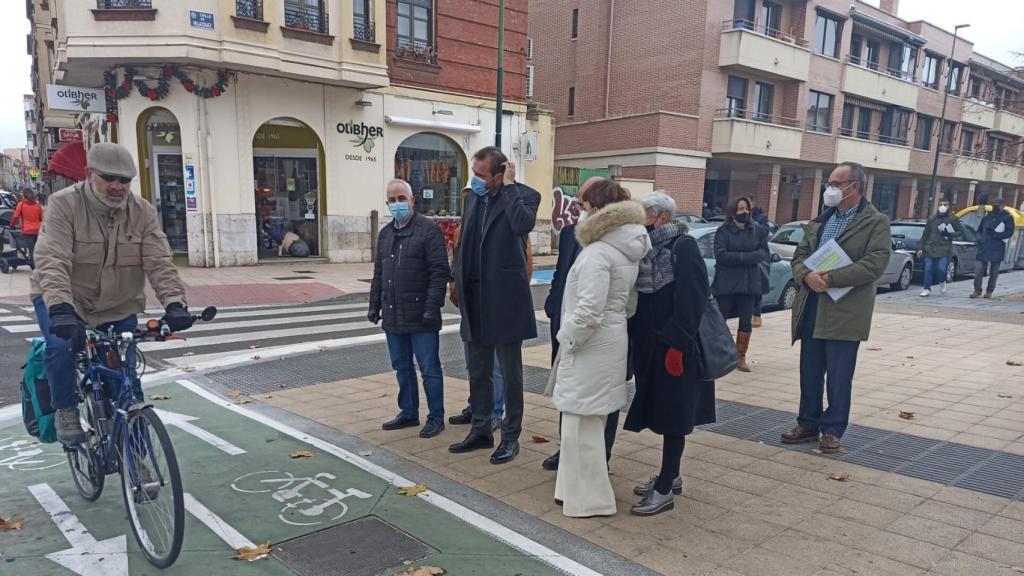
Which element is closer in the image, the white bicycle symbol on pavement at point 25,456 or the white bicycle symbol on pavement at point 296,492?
the white bicycle symbol on pavement at point 296,492

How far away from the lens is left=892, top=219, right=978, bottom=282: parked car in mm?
16147

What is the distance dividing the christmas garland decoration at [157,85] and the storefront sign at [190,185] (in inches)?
61.3

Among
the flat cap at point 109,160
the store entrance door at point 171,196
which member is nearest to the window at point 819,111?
the store entrance door at point 171,196

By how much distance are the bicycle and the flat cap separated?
829mm

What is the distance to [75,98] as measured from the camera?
1540 cm

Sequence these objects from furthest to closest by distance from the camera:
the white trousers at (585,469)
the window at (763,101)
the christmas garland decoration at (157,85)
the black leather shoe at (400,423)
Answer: the window at (763,101) < the christmas garland decoration at (157,85) < the black leather shoe at (400,423) < the white trousers at (585,469)

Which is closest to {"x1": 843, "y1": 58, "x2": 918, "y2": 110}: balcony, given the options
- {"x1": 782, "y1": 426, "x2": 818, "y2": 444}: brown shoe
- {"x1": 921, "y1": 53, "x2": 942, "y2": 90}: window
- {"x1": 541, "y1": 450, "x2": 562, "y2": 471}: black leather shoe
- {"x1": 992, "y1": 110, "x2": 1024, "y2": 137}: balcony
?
{"x1": 921, "y1": 53, "x2": 942, "y2": 90}: window

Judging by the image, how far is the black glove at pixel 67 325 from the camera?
3246 millimetres

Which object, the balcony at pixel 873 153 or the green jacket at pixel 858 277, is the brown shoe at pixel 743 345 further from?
the balcony at pixel 873 153

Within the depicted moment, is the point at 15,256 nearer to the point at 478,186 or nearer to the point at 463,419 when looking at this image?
the point at 463,419

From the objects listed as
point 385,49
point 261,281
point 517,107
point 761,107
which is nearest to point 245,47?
point 385,49

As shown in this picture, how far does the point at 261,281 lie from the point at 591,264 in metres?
12.5

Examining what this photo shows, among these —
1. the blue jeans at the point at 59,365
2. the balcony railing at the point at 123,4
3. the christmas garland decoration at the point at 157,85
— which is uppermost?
the balcony railing at the point at 123,4

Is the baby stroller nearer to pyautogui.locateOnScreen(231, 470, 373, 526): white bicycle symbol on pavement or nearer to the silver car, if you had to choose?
pyautogui.locateOnScreen(231, 470, 373, 526): white bicycle symbol on pavement
